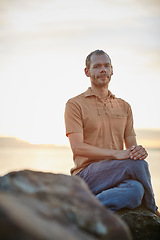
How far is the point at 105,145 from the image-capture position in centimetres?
430

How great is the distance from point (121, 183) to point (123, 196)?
0.22m

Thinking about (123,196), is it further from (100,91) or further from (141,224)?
(100,91)

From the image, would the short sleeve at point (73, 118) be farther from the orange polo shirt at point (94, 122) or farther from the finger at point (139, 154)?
the finger at point (139, 154)

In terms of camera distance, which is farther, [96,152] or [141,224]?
[96,152]

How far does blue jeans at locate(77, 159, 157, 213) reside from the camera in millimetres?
3383

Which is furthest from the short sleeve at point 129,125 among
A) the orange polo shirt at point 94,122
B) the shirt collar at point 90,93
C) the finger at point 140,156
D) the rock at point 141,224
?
the rock at point 141,224

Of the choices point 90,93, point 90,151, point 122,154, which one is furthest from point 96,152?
point 90,93

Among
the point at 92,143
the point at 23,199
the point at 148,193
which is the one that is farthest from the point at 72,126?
the point at 23,199

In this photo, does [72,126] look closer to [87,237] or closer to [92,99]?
[92,99]

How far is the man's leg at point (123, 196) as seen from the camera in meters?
3.35

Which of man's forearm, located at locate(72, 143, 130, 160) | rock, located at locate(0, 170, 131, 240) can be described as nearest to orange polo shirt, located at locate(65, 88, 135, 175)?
man's forearm, located at locate(72, 143, 130, 160)

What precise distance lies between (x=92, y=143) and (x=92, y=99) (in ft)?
1.98

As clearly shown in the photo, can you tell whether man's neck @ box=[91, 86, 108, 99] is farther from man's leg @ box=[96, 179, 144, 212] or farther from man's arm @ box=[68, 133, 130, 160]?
man's leg @ box=[96, 179, 144, 212]

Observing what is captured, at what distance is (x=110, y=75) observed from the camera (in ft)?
14.8
